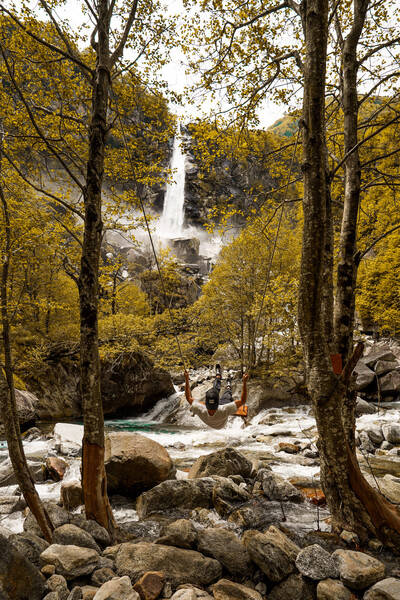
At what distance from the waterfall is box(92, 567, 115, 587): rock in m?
54.1

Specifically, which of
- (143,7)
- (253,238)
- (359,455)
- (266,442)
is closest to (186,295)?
(253,238)

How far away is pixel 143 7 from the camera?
506cm

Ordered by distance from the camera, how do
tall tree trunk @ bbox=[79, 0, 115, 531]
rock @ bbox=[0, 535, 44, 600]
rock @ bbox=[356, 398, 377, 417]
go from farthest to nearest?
rock @ bbox=[356, 398, 377, 417], tall tree trunk @ bbox=[79, 0, 115, 531], rock @ bbox=[0, 535, 44, 600]

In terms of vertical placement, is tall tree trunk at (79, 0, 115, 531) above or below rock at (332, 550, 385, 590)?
above

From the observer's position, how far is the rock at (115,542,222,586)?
304cm

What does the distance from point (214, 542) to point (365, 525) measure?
69.5 inches

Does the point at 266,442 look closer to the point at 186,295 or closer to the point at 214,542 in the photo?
the point at 214,542

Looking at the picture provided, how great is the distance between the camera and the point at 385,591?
8.82ft

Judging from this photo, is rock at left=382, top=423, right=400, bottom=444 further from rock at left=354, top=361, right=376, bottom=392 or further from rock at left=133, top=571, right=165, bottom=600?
rock at left=133, top=571, right=165, bottom=600

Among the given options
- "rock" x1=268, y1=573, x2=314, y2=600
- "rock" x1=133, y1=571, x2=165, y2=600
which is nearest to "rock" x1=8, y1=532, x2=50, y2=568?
"rock" x1=133, y1=571, x2=165, y2=600

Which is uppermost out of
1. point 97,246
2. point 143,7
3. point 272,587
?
point 143,7

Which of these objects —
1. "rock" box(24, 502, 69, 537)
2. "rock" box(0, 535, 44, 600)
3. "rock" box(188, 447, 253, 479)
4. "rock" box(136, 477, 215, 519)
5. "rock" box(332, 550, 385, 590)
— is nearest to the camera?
"rock" box(0, 535, 44, 600)

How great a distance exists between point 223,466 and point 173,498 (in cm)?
160

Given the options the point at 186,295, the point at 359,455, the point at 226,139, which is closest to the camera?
the point at 226,139
